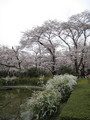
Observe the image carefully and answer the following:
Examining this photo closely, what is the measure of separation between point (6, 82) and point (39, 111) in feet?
31.3

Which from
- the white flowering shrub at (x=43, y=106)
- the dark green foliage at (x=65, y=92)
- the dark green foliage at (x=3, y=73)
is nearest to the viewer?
the white flowering shrub at (x=43, y=106)

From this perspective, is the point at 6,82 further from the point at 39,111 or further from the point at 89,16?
the point at 89,16

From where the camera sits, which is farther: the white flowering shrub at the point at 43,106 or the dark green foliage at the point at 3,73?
the dark green foliage at the point at 3,73

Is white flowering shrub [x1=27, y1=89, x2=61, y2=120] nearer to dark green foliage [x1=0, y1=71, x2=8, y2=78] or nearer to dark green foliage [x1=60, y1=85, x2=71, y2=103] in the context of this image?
dark green foliage [x1=60, y1=85, x2=71, y2=103]

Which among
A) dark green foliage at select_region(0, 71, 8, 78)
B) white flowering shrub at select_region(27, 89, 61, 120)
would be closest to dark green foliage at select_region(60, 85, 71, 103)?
white flowering shrub at select_region(27, 89, 61, 120)

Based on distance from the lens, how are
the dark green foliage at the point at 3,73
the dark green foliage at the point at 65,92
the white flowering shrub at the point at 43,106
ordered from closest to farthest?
1. the white flowering shrub at the point at 43,106
2. the dark green foliage at the point at 65,92
3. the dark green foliage at the point at 3,73

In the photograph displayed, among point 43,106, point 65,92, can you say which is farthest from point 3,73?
point 43,106

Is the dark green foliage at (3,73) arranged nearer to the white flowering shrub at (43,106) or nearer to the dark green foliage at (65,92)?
the dark green foliage at (65,92)

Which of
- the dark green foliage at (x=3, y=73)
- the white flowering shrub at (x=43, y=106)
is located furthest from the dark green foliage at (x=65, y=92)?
the dark green foliage at (x=3, y=73)

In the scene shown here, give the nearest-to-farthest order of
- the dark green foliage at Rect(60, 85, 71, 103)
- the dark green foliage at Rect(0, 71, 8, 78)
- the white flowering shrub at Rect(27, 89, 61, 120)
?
the white flowering shrub at Rect(27, 89, 61, 120)
the dark green foliage at Rect(60, 85, 71, 103)
the dark green foliage at Rect(0, 71, 8, 78)

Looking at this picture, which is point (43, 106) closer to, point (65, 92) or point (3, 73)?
point (65, 92)

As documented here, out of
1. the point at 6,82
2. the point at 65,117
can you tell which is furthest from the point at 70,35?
the point at 65,117

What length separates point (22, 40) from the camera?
15.6m

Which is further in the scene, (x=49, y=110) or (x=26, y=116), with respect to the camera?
(x=26, y=116)
